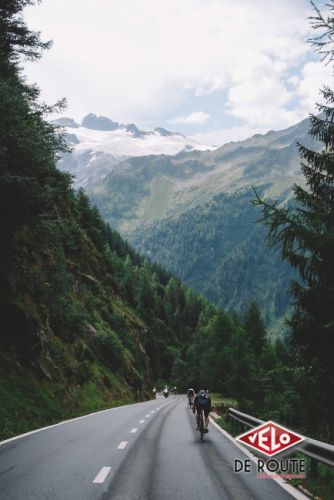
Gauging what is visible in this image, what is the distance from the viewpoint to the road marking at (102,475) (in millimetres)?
8670

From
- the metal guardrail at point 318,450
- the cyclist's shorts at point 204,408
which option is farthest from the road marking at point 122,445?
the metal guardrail at point 318,450

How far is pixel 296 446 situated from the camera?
9.45m

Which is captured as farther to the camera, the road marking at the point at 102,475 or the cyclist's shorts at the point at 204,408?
the cyclist's shorts at the point at 204,408

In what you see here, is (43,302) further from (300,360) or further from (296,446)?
(296,446)

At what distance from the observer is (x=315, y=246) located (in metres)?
12.7

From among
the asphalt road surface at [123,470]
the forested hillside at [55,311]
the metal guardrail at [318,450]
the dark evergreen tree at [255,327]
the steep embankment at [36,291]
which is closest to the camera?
the asphalt road surface at [123,470]

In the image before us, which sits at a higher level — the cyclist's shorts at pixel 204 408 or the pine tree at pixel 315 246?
the pine tree at pixel 315 246

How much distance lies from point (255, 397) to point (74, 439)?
47.9 metres

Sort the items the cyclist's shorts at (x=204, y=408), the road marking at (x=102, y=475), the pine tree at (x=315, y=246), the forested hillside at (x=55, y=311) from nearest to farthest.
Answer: the road marking at (x=102, y=475), the pine tree at (x=315, y=246), the forested hillside at (x=55, y=311), the cyclist's shorts at (x=204, y=408)

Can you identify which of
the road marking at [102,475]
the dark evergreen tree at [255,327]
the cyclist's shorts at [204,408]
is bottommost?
the dark evergreen tree at [255,327]

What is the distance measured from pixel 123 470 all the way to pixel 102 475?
0.69 metres

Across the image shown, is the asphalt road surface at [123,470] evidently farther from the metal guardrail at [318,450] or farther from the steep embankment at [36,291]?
the steep embankment at [36,291]

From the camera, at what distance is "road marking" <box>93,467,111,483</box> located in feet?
28.4

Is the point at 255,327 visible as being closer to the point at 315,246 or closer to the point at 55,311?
the point at 55,311
